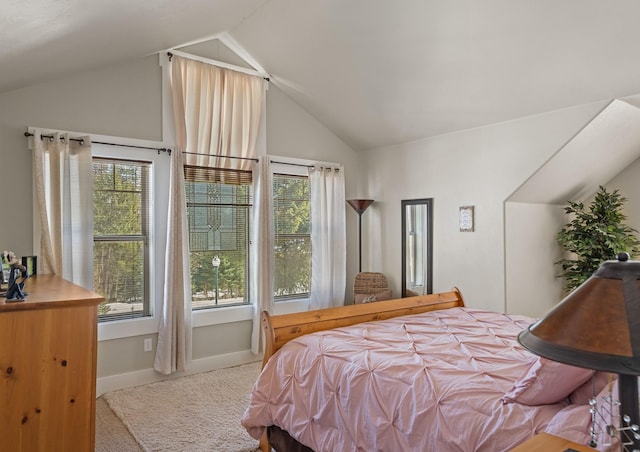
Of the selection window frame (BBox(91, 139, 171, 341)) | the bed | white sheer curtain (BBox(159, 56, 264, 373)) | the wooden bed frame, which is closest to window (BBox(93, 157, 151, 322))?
window frame (BBox(91, 139, 171, 341))

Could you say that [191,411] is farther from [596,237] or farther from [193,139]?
[596,237]

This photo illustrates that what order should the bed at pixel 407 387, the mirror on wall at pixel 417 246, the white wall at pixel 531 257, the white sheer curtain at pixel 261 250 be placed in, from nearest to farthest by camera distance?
1. the bed at pixel 407 387
2. the white wall at pixel 531 257
3. the white sheer curtain at pixel 261 250
4. the mirror on wall at pixel 417 246

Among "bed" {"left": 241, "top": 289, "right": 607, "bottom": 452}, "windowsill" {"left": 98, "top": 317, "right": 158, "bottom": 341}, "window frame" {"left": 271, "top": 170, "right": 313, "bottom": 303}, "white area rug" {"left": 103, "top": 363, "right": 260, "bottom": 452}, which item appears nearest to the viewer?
"bed" {"left": 241, "top": 289, "right": 607, "bottom": 452}

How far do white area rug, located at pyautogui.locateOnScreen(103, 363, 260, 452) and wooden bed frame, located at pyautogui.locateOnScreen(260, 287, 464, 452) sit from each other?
0.41 m

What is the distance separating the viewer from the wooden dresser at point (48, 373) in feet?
5.22

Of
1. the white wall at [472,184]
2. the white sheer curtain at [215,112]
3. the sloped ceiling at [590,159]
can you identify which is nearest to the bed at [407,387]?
the white wall at [472,184]

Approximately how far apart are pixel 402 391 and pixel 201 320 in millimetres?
2860

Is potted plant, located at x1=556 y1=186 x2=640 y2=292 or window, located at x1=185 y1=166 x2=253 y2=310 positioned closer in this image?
potted plant, located at x1=556 y1=186 x2=640 y2=292

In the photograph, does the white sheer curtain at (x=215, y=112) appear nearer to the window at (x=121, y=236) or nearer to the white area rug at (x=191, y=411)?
the window at (x=121, y=236)

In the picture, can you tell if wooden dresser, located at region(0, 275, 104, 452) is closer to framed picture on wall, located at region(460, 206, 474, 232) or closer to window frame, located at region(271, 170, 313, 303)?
window frame, located at region(271, 170, 313, 303)

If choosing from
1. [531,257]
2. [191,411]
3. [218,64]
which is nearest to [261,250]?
[191,411]

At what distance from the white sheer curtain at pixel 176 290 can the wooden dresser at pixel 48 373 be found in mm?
2212

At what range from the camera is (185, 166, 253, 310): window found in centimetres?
437

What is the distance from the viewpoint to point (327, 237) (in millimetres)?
5152
